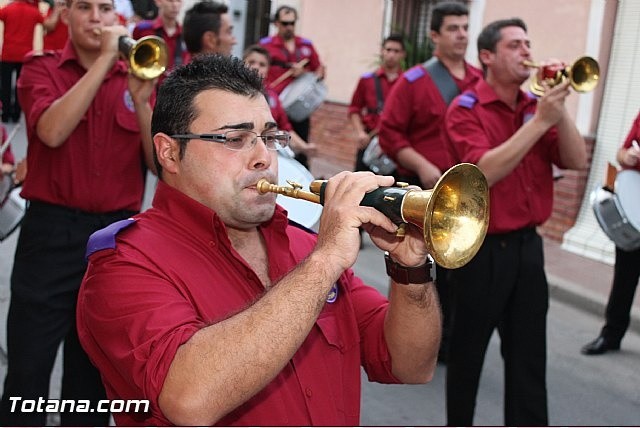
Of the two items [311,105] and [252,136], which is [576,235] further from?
[252,136]

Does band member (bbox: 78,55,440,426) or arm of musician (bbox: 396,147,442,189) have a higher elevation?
band member (bbox: 78,55,440,426)

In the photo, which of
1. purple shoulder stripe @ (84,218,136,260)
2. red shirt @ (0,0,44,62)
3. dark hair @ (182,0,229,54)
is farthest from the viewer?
red shirt @ (0,0,44,62)

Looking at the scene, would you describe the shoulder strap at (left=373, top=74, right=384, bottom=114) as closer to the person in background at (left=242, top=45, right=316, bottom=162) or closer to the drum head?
the person in background at (left=242, top=45, right=316, bottom=162)

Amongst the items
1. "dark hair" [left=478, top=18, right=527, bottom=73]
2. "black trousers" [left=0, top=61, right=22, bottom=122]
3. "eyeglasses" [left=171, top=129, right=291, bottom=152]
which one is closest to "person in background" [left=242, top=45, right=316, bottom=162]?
"dark hair" [left=478, top=18, right=527, bottom=73]

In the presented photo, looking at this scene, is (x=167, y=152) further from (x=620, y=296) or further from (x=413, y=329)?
(x=620, y=296)

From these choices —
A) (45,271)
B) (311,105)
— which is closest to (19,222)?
(45,271)

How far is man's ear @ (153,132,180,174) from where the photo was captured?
2.22 meters

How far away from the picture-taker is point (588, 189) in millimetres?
8172

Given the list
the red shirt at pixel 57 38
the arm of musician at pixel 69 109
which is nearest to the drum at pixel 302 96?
the red shirt at pixel 57 38

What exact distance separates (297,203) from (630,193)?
7.04 feet

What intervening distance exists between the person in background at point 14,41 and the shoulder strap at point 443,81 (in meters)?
7.61

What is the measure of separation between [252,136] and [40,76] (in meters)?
1.86

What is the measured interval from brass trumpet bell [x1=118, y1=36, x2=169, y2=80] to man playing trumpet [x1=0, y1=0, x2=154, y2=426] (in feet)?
0.12

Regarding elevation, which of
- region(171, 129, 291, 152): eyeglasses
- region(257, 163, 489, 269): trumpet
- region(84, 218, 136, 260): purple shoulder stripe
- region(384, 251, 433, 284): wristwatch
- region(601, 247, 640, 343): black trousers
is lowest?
region(601, 247, 640, 343): black trousers
